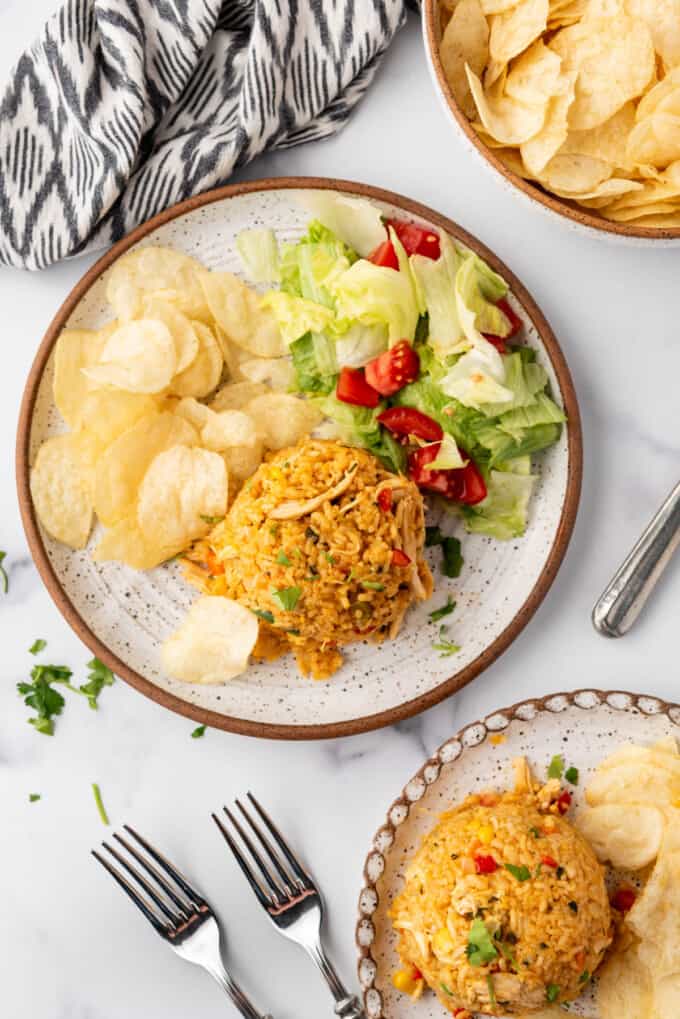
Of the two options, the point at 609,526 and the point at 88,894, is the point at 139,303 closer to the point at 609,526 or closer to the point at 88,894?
the point at 609,526

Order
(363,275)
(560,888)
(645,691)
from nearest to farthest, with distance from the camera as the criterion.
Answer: (560,888) → (363,275) → (645,691)

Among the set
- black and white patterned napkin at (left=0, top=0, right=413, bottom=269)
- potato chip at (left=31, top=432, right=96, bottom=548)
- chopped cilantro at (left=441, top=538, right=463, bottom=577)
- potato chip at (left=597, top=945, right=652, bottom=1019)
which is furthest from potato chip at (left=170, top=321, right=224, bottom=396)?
potato chip at (left=597, top=945, right=652, bottom=1019)

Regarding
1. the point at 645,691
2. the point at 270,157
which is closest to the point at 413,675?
the point at 645,691

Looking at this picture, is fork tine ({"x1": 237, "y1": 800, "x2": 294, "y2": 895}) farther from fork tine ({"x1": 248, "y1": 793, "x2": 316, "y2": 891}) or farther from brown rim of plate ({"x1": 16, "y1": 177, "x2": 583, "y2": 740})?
brown rim of plate ({"x1": 16, "y1": 177, "x2": 583, "y2": 740})

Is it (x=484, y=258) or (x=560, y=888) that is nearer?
(x=560, y=888)

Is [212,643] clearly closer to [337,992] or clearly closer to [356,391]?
[356,391]

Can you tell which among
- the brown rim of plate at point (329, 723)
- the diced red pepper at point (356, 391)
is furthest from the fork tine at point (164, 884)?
the diced red pepper at point (356, 391)

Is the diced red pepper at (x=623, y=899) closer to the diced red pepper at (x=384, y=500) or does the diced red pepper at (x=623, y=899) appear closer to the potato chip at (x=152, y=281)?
the diced red pepper at (x=384, y=500)
